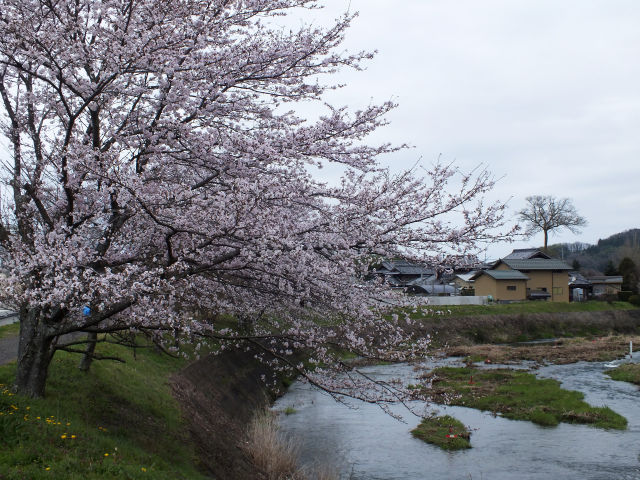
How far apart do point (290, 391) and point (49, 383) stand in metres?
16.0

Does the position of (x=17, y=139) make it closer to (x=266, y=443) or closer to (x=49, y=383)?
(x=49, y=383)

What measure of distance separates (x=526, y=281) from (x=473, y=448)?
57194 mm

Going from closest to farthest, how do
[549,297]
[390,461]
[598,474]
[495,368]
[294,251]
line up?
[294,251]
[598,474]
[390,461]
[495,368]
[549,297]

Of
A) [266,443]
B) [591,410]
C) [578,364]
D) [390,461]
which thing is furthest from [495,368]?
[266,443]

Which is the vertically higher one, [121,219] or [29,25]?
[29,25]

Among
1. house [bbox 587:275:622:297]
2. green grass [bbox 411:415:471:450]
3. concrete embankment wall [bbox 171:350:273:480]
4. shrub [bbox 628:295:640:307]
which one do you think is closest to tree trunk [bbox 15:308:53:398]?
concrete embankment wall [bbox 171:350:273:480]

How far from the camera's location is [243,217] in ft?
26.1

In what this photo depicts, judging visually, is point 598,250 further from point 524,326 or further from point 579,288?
point 524,326

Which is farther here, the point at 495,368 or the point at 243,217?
the point at 495,368

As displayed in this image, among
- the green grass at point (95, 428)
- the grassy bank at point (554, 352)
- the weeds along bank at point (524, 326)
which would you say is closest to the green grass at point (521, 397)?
the grassy bank at point (554, 352)

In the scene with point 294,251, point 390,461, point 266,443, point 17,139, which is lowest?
point 390,461

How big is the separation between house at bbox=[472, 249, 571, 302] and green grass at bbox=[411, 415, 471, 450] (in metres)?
51.0

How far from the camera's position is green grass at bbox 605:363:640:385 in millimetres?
27125

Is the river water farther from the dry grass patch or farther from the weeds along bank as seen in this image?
the weeds along bank
